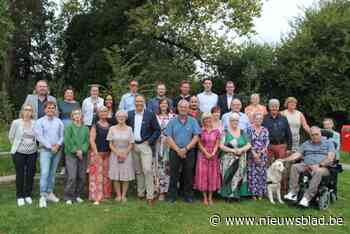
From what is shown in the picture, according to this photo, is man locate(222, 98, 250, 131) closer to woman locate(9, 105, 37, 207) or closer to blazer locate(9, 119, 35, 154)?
woman locate(9, 105, 37, 207)

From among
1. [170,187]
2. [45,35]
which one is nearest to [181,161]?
[170,187]

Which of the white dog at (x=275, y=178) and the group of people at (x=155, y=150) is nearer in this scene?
the group of people at (x=155, y=150)

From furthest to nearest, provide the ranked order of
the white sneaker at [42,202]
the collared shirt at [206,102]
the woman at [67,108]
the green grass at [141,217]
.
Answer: the collared shirt at [206,102], the woman at [67,108], the white sneaker at [42,202], the green grass at [141,217]

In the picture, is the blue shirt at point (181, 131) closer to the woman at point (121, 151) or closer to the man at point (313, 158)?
the woman at point (121, 151)

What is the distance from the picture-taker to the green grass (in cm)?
596

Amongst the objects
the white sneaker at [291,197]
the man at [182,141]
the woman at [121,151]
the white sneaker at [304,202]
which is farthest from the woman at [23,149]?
the white sneaker at [304,202]

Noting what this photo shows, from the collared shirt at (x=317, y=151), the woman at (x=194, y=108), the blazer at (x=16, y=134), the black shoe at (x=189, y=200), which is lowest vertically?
the black shoe at (x=189, y=200)

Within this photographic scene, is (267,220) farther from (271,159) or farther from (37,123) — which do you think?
(37,123)

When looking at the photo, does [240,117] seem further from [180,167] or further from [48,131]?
[48,131]

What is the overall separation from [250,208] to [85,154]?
9.32 feet

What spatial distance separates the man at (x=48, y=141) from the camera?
6766 millimetres

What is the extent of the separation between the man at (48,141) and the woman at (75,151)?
142mm

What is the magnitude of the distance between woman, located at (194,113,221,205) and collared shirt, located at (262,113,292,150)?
1035mm

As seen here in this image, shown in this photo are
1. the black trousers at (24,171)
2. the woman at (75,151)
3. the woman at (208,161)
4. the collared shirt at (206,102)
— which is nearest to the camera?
the black trousers at (24,171)
